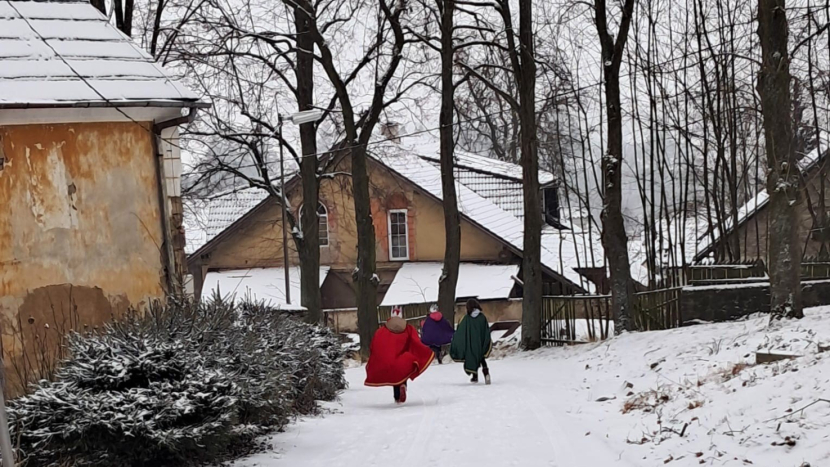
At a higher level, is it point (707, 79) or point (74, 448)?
point (707, 79)

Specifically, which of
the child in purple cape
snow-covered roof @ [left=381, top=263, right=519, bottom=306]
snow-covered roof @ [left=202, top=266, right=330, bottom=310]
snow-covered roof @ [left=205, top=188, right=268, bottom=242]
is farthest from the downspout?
snow-covered roof @ [left=205, top=188, right=268, bottom=242]

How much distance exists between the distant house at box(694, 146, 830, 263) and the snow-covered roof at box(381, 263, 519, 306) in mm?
7621

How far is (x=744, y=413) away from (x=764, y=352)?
9.66ft

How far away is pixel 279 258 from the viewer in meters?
38.8

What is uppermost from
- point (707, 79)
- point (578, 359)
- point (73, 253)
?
point (707, 79)

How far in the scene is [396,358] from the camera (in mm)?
13164

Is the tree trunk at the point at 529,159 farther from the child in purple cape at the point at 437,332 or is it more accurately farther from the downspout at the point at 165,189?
the downspout at the point at 165,189

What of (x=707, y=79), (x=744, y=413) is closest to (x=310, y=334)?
(x=744, y=413)

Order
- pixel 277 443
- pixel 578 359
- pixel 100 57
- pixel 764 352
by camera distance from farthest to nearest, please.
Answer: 1. pixel 578 359
2. pixel 100 57
3. pixel 764 352
4. pixel 277 443

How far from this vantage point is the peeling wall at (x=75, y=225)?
11.1 meters

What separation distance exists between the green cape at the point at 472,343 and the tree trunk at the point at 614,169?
5.13 m

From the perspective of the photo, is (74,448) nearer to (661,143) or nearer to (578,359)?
(578,359)

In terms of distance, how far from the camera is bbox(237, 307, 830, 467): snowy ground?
24.2ft

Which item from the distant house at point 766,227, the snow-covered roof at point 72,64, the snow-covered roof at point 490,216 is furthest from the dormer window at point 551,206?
the snow-covered roof at point 72,64
